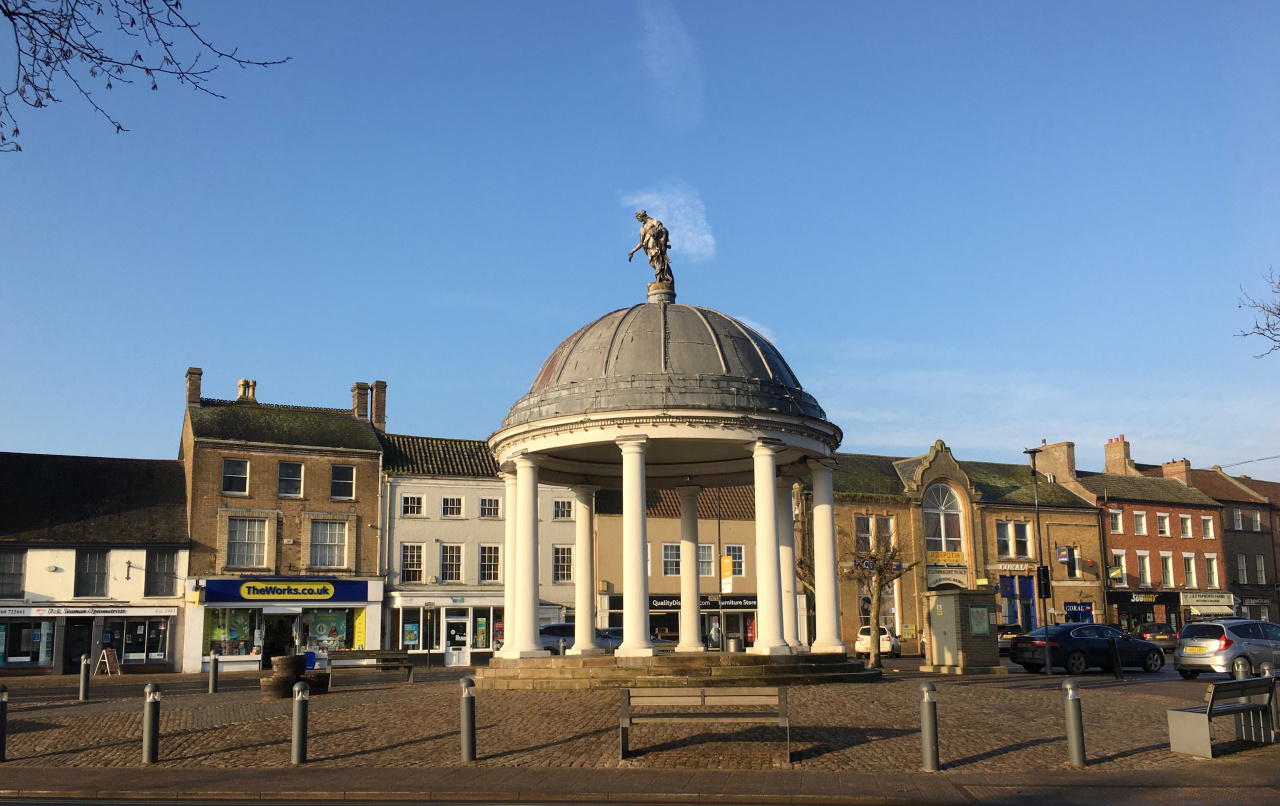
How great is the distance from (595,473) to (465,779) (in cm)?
1524

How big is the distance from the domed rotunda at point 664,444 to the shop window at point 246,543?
25562 millimetres

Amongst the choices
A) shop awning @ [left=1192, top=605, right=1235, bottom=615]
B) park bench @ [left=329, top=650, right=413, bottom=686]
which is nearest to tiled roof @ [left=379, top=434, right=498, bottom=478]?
park bench @ [left=329, top=650, right=413, bottom=686]

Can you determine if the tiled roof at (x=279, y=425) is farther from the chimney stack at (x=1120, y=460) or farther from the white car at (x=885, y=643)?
the chimney stack at (x=1120, y=460)

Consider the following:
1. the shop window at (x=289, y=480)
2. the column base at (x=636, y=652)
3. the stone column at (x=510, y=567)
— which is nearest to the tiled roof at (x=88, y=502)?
the shop window at (x=289, y=480)

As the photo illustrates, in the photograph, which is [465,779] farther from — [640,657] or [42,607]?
[42,607]

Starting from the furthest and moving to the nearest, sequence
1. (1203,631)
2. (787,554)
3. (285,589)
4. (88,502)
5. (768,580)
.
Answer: (285,589) < (88,502) < (1203,631) < (787,554) < (768,580)

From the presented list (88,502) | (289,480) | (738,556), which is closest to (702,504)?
(738,556)

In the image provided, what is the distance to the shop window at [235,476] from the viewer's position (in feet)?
160

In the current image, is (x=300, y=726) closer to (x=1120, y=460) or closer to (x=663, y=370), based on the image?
(x=663, y=370)

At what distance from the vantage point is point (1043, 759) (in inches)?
564

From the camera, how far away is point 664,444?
25.2 m

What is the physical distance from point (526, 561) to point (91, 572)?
30227 mm

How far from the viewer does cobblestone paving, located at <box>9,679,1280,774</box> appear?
47.0ft

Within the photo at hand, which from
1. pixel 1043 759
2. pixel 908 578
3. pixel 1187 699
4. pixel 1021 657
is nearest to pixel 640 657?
pixel 1043 759
